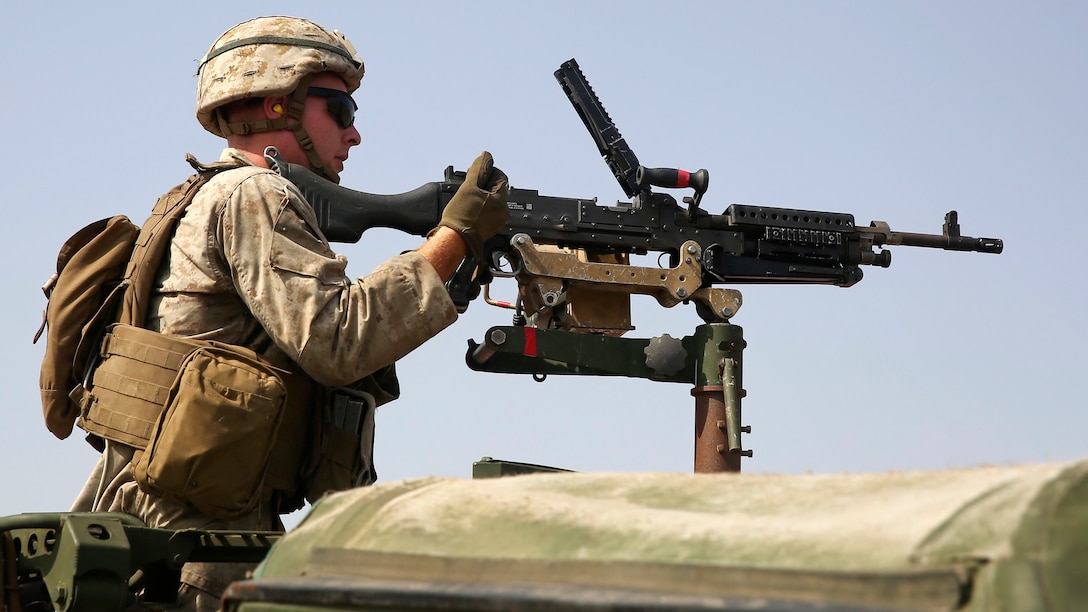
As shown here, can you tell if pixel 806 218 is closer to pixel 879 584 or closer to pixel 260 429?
pixel 260 429

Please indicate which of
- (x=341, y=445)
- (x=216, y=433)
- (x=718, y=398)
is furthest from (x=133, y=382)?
(x=718, y=398)

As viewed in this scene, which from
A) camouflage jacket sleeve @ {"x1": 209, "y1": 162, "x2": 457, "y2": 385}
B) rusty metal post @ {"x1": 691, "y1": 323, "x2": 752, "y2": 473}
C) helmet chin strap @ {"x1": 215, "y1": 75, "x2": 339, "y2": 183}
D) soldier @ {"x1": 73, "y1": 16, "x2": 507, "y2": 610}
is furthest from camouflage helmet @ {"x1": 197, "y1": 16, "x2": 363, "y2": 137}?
rusty metal post @ {"x1": 691, "y1": 323, "x2": 752, "y2": 473}

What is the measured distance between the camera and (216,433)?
319 cm

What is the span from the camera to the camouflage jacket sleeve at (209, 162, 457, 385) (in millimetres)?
3291

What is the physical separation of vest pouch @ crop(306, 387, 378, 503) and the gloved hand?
53cm

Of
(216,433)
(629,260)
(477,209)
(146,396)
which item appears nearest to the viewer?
(216,433)

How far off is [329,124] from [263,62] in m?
0.30

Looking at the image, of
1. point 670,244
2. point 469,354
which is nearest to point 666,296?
point 670,244

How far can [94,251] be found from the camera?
143 inches

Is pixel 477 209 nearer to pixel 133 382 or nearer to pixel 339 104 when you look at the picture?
pixel 339 104

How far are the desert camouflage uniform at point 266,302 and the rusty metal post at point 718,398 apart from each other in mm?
3318

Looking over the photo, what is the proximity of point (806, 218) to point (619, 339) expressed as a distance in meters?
2.01

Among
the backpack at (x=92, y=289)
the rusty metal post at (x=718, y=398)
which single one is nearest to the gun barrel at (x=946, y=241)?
the rusty metal post at (x=718, y=398)

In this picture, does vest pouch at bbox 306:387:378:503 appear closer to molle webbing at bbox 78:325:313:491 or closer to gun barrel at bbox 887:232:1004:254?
molle webbing at bbox 78:325:313:491
